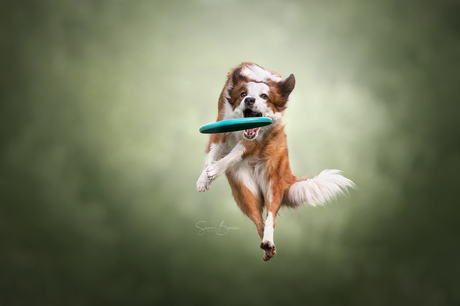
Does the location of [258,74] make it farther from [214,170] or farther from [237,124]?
[214,170]

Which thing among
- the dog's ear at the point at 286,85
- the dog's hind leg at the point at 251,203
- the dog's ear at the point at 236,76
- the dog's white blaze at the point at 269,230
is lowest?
the dog's white blaze at the point at 269,230

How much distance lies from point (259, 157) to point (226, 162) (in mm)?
322

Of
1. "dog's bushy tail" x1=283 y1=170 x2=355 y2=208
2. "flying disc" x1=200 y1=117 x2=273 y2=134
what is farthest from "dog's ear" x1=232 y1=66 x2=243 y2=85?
"dog's bushy tail" x1=283 y1=170 x2=355 y2=208

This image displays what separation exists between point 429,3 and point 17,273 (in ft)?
18.3

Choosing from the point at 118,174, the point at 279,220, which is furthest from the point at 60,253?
the point at 279,220

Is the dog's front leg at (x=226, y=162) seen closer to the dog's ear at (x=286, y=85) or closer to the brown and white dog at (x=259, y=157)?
the brown and white dog at (x=259, y=157)

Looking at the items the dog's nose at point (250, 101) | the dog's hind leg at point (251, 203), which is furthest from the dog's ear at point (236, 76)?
the dog's hind leg at point (251, 203)

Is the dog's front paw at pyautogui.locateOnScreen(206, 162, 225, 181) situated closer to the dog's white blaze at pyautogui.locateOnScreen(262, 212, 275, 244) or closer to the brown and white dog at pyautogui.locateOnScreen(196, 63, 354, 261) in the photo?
the brown and white dog at pyautogui.locateOnScreen(196, 63, 354, 261)

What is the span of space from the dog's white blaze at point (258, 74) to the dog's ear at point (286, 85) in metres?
0.09

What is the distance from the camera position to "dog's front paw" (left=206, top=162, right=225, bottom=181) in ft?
11.1

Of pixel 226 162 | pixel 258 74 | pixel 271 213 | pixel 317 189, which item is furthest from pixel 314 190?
pixel 258 74

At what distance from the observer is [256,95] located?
342 cm

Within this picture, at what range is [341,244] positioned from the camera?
4305 millimetres

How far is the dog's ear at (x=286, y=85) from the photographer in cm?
349
